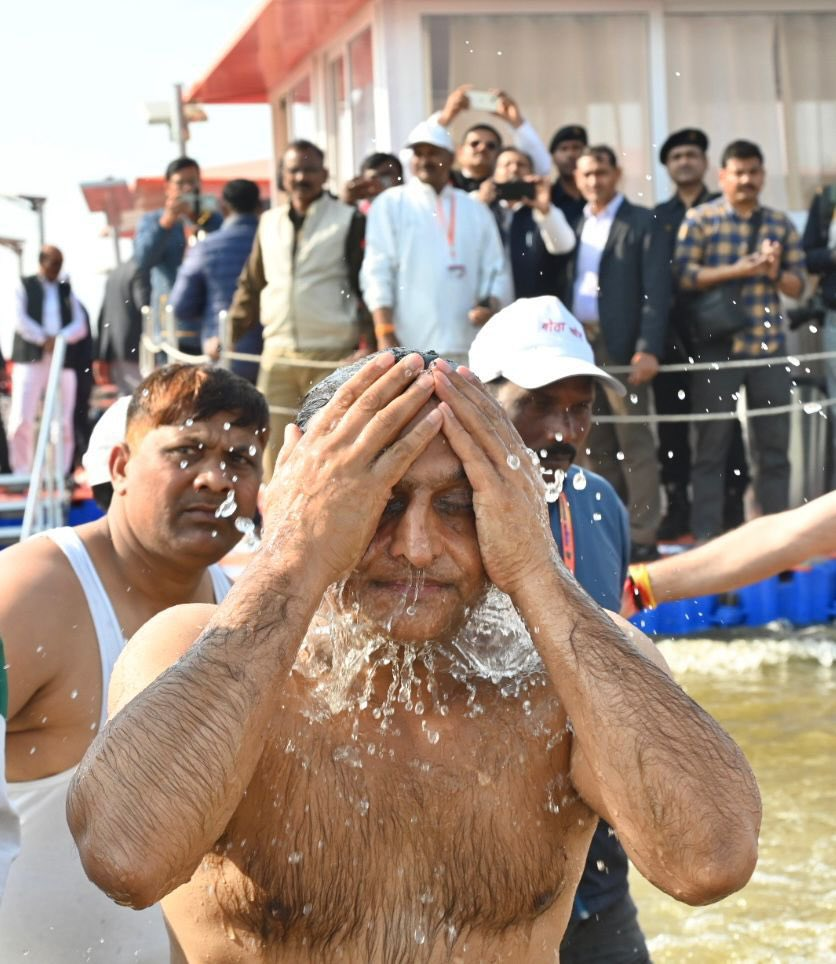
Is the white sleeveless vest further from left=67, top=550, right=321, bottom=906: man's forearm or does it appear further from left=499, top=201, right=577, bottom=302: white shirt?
left=499, top=201, right=577, bottom=302: white shirt

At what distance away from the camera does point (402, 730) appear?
2664 mm

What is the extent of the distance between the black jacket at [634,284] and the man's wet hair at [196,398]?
5082 mm

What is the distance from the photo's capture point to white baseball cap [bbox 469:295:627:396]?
12.3ft

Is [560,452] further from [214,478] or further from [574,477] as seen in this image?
[214,478]

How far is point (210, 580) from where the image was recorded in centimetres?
385

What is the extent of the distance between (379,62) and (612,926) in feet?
31.9

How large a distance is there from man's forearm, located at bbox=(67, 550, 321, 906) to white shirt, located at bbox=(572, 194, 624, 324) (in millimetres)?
6382

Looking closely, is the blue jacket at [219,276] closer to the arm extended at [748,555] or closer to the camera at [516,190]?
the camera at [516,190]

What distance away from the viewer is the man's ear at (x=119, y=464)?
371cm

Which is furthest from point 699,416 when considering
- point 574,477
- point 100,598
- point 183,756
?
point 183,756

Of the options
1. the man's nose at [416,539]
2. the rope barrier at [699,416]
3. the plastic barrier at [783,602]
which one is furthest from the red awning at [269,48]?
the man's nose at [416,539]

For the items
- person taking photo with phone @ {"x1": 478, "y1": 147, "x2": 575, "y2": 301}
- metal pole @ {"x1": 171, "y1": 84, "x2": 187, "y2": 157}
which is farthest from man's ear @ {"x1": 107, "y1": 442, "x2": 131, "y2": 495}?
metal pole @ {"x1": 171, "y1": 84, "x2": 187, "y2": 157}

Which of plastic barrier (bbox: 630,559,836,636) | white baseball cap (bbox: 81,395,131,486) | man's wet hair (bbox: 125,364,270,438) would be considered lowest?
plastic barrier (bbox: 630,559,836,636)

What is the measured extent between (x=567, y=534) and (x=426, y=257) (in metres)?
4.83
